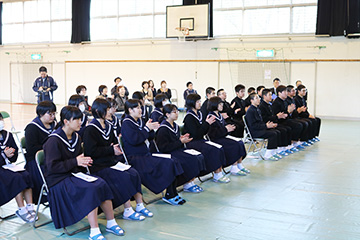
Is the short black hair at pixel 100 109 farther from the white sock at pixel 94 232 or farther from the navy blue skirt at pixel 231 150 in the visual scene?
the navy blue skirt at pixel 231 150

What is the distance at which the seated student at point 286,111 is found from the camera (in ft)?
29.8

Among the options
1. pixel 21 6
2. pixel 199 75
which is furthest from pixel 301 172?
pixel 21 6

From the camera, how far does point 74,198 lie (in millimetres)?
3898

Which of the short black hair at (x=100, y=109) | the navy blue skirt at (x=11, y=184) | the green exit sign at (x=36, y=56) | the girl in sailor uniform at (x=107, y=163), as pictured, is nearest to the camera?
the navy blue skirt at (x=11, y=184)

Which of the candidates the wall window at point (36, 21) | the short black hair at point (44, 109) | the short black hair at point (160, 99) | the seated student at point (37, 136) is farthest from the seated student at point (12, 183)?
the wall window at point (36, 21)

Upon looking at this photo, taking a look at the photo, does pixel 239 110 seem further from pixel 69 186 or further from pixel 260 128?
pixel 69 186

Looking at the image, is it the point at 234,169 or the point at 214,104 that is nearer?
the point at 214,104

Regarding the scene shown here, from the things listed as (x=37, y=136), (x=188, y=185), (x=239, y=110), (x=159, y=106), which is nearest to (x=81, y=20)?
(x=239, y=110)

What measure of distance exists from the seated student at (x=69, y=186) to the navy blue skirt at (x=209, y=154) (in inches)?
85.7

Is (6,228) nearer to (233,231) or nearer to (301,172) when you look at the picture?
(233,231)

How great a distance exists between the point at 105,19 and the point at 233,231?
58.7 ft

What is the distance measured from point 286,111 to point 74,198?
Answer: 649 cm

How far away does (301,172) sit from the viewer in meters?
7.11

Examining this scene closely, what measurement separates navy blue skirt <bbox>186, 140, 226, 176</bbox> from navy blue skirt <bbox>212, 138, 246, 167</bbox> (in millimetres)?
364
